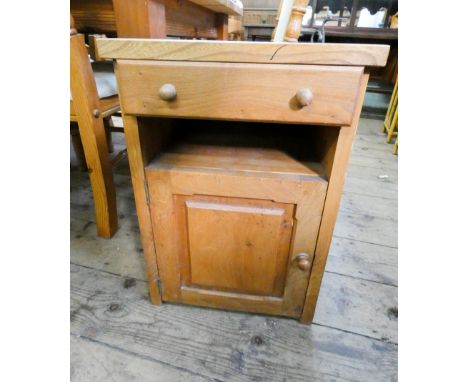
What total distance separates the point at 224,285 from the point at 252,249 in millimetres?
147

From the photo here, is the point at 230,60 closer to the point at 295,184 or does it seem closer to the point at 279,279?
the point at 295,184

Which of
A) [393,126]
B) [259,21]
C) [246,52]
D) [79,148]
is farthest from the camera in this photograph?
[259,21]

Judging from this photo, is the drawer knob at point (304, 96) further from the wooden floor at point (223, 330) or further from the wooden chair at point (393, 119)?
the wooden chair at point (393, 119)

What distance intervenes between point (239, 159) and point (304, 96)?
0.21m

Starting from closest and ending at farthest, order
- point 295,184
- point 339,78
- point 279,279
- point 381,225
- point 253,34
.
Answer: point 339,78, point 295,184, point 279,279, point 381,225, point 253,34

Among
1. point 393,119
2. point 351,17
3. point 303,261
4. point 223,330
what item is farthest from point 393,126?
point 223,330

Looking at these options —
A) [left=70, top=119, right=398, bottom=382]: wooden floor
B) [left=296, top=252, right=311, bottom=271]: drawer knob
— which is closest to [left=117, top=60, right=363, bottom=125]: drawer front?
[left=296, top=252, right=311, bottom=271]: drawer knob

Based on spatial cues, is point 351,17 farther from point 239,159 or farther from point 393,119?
point 239,159

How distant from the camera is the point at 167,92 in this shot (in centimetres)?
44

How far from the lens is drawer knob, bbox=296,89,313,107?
413 mm

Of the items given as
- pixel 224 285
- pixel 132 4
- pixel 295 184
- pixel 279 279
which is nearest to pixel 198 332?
pixel 224 285

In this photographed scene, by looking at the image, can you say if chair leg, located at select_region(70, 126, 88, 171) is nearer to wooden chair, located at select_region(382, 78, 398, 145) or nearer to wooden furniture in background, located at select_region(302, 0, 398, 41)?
wooden chair, located at select_region(382, 78, 398, 145)

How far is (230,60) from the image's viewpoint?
42cm

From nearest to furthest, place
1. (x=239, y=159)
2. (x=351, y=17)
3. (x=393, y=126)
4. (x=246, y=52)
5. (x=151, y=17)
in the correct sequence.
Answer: (x=246, y=52), (x=239, y=159), (x=151, y=17), (x=393, y=126), (x=351, y=17)
